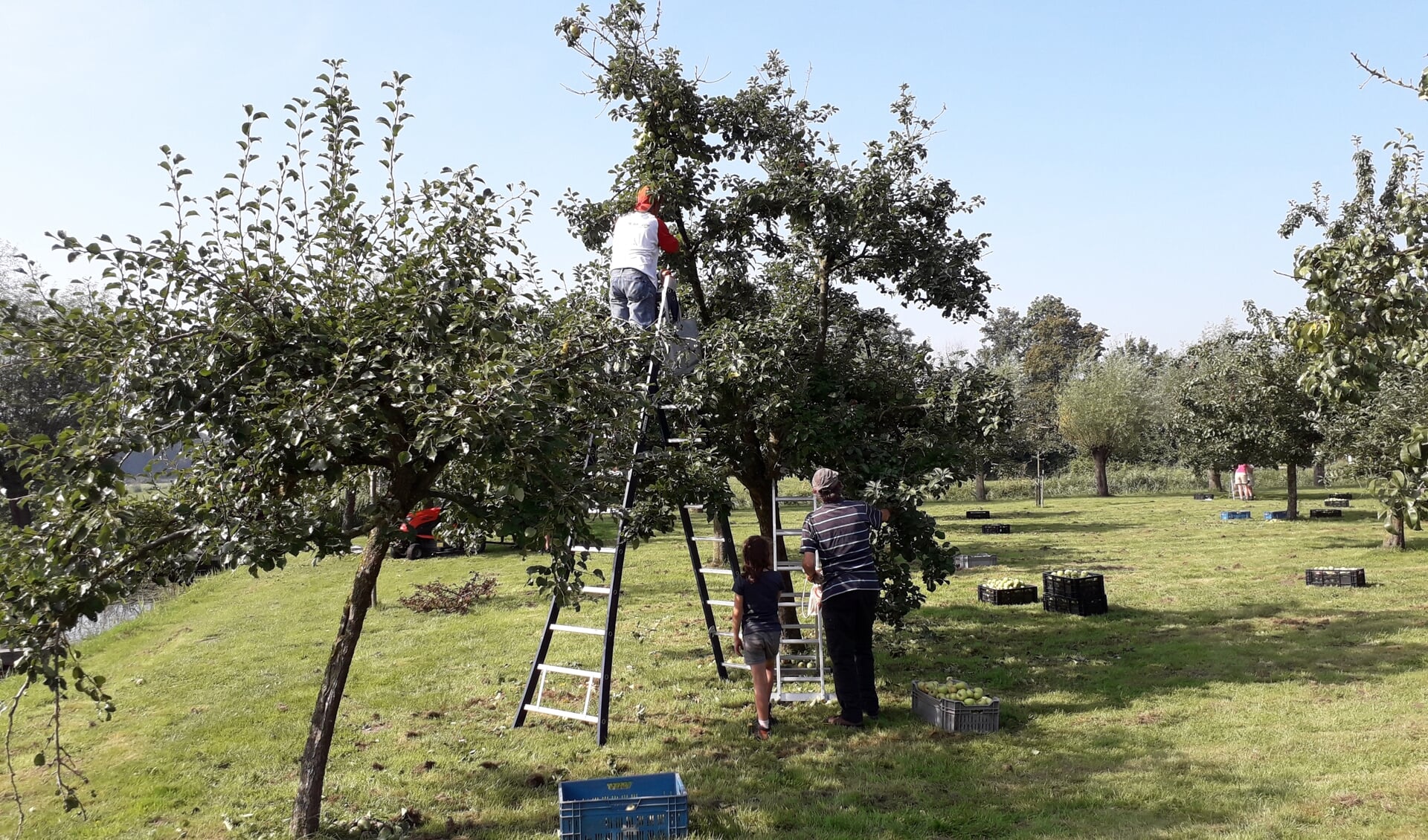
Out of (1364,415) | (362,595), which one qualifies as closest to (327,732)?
(362,595)

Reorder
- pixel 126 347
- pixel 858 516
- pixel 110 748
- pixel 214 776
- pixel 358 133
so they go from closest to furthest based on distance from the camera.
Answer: pixel 126 347 < pixel 358 133 < pixel 214 776 < pixel 858 516 < pixel 110 748

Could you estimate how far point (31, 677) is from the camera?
5.24 meters

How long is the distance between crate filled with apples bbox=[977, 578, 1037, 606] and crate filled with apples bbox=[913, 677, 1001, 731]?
7075 millimetres

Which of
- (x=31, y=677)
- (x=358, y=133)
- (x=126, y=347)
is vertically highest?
(x=358, y=133)

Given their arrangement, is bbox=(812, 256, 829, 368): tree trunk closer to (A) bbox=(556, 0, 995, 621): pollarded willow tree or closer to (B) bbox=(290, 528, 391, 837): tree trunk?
(A) bbox=(556, 0, 995, 621): pollarded willow tree

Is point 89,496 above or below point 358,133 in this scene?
below

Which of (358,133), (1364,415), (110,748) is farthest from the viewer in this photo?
(1364,415)

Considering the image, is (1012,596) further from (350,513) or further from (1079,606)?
(350,513)

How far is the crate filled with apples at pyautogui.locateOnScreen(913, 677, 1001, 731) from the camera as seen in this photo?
8.63 metres

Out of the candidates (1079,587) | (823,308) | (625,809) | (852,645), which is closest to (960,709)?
(852,645)

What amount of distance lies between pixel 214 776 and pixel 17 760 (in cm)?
254

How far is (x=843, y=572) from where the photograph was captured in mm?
8484

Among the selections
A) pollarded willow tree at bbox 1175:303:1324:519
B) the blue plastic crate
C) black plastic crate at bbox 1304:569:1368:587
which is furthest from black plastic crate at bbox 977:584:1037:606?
pollarded willow tree at bbox 1175:303:1324:519

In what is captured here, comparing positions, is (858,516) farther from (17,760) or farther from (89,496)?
(17,760)
